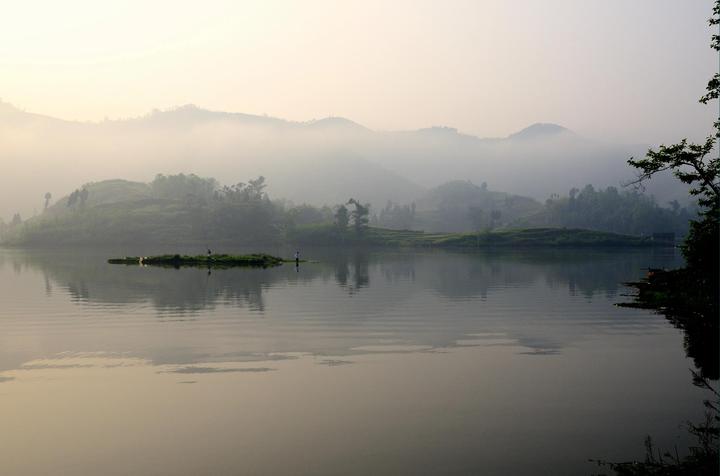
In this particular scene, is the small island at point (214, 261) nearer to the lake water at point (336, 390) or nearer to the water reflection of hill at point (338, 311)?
the water reflection of hill at point (338, 311)

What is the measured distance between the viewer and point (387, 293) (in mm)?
83812

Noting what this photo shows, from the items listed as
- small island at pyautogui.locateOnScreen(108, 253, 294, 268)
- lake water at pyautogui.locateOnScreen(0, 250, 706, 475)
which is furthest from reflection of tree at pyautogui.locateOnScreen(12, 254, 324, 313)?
small island at pyautogui.locateOnScreen(108, 253, 294, 268)

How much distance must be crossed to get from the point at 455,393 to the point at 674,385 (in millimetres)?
11433

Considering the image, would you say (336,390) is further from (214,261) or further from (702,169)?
(214,261)

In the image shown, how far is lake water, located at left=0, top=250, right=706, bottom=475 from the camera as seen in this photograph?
22.3 meters

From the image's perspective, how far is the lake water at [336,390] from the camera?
73.3ft

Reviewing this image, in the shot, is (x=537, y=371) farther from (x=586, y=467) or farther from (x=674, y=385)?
(x=586, y=467)

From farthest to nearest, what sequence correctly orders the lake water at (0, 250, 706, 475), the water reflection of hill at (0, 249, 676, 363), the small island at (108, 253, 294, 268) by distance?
the small island at (108, 253, 294, 268) → the water reflection of hill at (0, 249, 676, 363) → the lake water at (0, 250, 706, 475)

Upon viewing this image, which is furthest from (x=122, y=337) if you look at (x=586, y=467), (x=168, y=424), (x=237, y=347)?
(x=586, y=467)

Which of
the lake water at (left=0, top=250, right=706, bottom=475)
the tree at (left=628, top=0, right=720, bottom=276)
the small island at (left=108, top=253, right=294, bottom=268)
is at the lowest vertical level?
the lake water at (left=0, top=250, right=706, bottom=475)

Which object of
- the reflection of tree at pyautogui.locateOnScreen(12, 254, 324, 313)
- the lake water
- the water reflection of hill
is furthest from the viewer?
the reflection of tree at pyautogui.locateOnScreen(12, 254, 324, 313)

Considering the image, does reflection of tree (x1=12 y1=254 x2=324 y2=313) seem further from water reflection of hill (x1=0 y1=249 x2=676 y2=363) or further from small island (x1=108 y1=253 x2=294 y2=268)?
small island (x1=108 y1=253 x2=294 y2=268)

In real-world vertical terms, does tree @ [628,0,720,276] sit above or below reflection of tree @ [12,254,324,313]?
above

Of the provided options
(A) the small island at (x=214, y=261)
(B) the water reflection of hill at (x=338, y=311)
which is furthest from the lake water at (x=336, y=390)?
(A) the small island at (x=214, y=261)
